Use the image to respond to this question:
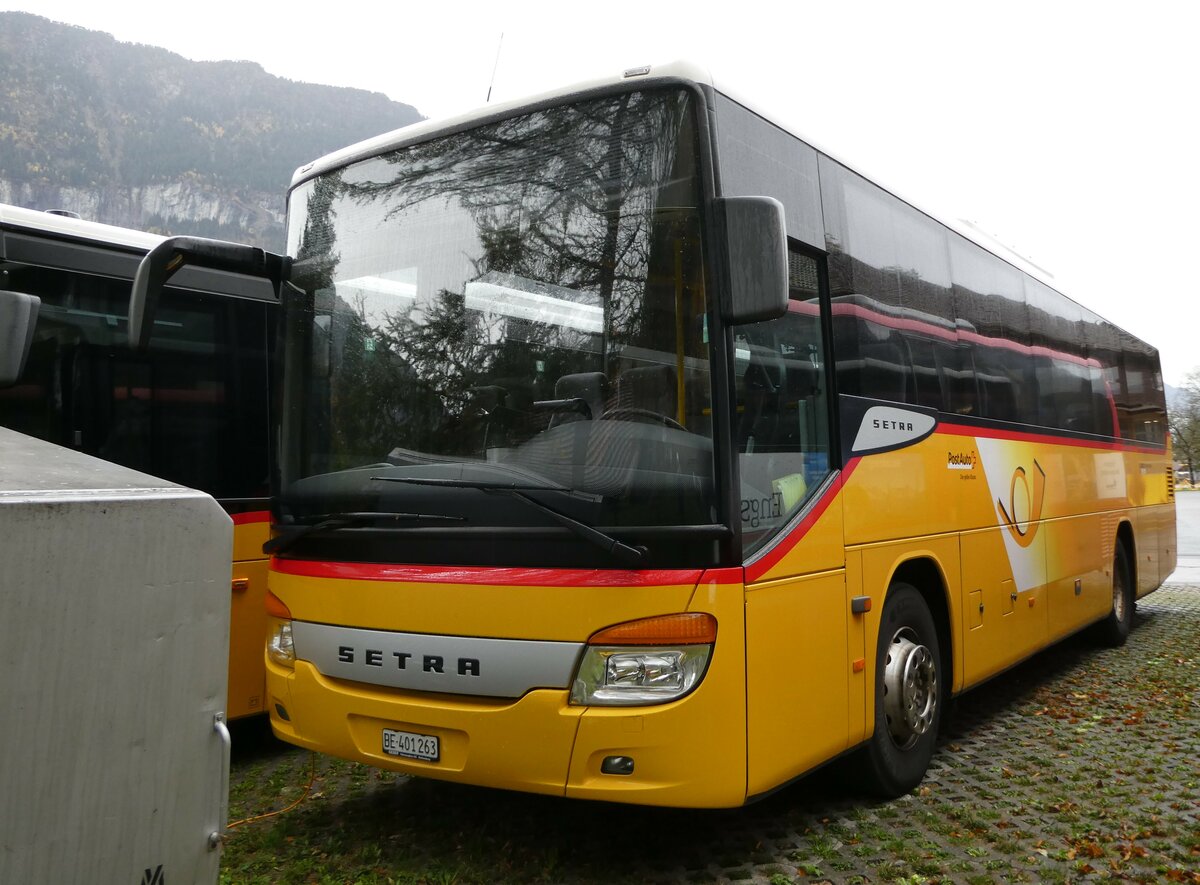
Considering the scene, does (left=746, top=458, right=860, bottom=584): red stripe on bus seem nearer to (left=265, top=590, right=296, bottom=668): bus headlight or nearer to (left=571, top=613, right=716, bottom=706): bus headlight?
(left=571, top=613, right=716, bottom=706): bus headlight

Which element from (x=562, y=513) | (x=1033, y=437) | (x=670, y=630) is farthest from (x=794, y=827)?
(x=1033, y=437)

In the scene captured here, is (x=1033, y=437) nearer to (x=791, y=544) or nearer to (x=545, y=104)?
(x=791, y=544)

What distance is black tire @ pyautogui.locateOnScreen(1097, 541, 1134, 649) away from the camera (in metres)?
10.1

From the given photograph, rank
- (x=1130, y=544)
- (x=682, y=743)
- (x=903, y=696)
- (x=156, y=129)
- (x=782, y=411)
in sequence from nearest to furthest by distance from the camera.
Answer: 1. (x=682, y=743)
2. (x=782, y=411)
3. (x=903, y=696)
4. (x=1130, y=544)
5. (x=156, y=129)

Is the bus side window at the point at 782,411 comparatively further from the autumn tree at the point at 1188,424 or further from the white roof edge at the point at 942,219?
the autumn tree at the point at 1188,424

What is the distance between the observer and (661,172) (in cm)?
409

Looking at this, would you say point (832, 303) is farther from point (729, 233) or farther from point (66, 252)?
point (66, 252)

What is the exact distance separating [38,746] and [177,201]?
156087 millimetres

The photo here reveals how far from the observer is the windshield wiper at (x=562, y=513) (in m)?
3.81

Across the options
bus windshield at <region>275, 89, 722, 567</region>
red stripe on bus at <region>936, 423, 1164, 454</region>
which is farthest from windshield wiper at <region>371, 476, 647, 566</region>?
red stripe on bus at <region>936, 423, 1164, 454</region>

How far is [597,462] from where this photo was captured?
12.9 feet

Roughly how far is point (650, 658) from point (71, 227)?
13.6 feet

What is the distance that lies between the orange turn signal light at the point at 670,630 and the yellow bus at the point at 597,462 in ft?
0.04

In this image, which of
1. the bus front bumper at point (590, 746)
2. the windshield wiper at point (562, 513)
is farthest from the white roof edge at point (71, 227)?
the bus front bumper at point (590, 746)
